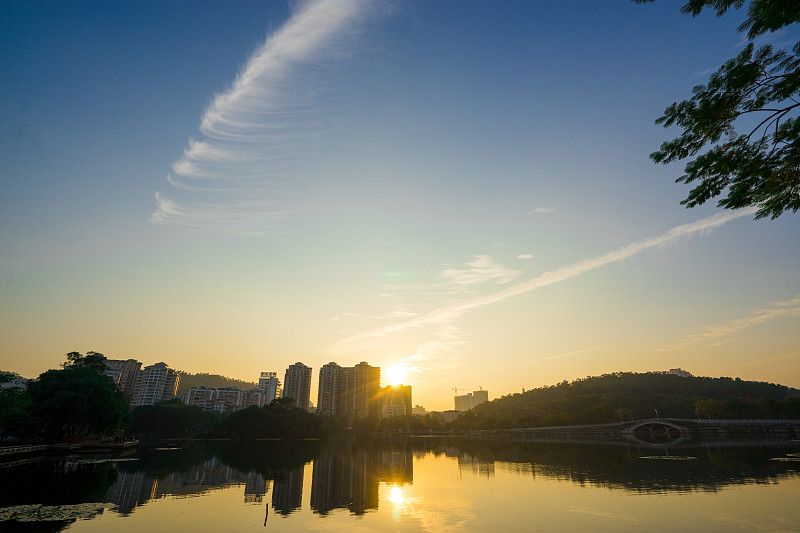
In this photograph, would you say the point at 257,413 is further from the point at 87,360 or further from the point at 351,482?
the point at 351,482

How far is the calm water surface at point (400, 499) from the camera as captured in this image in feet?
69.4

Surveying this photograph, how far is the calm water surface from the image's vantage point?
21.2m

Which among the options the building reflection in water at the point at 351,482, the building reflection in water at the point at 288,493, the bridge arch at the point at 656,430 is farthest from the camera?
the bridge arch at the point at 656,430

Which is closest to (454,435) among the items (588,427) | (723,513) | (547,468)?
(588,427)

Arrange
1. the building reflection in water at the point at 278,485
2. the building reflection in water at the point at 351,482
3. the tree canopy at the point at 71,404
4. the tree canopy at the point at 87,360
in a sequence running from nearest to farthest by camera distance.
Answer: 1. the building reflection in water at the point at 278,485
2. the building reflection in water at the point at 351,482
3. the tree canopy at the point at 71,404
4. the tree canopy at the point at 87,360

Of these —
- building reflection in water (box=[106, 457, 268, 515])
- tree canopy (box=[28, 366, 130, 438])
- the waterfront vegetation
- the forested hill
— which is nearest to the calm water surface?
building reflection in water (box=[106, 457, 268, 515])

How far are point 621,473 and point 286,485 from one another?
34.1 m

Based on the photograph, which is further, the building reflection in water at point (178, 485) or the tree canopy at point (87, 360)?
the tree canopy at point (87, 360)

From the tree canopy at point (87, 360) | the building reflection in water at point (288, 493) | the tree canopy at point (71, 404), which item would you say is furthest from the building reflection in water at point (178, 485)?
the tree canopy at point (87, 360)

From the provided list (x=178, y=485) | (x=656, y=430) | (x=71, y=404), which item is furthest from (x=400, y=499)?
(x=656, y=430)

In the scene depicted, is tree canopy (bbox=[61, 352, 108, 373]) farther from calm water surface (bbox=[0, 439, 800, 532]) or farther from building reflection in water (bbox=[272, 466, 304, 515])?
Answer: building reflection in water (bbox=[272, 466, 304, 515])

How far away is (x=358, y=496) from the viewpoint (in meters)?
30.4

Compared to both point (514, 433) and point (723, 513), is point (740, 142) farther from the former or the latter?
point (514, 433)

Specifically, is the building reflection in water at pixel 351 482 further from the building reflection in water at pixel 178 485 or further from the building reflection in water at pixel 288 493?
the building reflection in water at pixel 178 485
